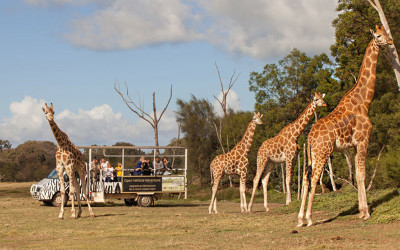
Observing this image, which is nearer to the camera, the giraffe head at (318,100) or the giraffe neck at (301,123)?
the giraffe head at (318,100)

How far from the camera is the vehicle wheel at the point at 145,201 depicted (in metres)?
24.6

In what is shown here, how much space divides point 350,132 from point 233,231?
376 centimetres

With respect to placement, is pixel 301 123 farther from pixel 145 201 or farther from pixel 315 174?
pixel 145 201

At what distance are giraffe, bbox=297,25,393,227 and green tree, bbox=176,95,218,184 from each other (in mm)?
34120

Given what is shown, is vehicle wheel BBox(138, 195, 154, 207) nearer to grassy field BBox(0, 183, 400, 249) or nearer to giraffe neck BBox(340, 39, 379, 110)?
grassy field BBox(0, 183, 400, 249)

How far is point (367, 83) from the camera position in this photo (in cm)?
1379

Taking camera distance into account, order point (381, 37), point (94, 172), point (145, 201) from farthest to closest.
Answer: point (145, 201)
point (94, 172)
point (381, 37)

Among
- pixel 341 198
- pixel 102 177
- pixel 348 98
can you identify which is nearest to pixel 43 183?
pixel 102 177

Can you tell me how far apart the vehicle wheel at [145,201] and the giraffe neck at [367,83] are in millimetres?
13122

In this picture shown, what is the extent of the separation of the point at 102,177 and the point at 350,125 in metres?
13.9

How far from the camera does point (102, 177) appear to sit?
2420 cm


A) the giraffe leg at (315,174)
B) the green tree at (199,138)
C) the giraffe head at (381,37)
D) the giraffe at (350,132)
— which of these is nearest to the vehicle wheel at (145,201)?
the giraffe at (350,132)

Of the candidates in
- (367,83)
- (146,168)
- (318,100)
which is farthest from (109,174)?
(367,83)

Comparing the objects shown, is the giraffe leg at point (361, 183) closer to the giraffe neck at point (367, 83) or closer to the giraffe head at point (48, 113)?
the giraffe neck at point (367, 83)
